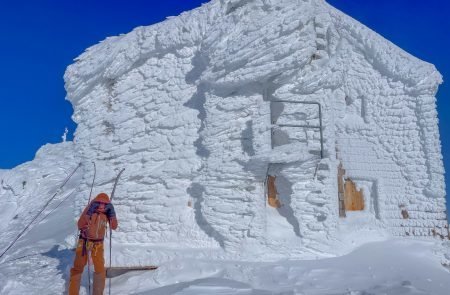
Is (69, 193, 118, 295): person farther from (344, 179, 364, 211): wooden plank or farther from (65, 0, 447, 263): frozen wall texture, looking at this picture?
(344, 179, 364, 211): wooden plank

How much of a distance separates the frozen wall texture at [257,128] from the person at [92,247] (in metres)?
1.47

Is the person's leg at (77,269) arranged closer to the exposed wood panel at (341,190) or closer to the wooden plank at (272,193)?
the wooden plank at (272,193)

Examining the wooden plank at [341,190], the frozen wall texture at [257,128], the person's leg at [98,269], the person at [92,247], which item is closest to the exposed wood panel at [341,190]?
the wooden plank at [341,190]

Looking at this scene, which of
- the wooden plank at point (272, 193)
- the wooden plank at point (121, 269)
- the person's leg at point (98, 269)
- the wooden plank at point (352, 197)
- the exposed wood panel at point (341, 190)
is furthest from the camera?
the wooden plank at point (352, 197)

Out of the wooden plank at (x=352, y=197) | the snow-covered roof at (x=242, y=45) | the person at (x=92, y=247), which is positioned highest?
the snow-covered roof at (x=242, y=45)

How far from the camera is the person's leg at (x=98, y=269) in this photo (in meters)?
5.28

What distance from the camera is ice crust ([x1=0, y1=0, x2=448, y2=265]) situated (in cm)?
665

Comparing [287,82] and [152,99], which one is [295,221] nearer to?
[287,82]

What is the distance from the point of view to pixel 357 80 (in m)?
8.23

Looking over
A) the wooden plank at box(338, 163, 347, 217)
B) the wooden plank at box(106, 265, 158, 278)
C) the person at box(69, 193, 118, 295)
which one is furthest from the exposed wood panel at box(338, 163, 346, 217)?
the person at box(69, 193, 118, 295)

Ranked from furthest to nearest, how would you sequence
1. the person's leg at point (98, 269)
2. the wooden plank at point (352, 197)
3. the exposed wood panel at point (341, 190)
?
1. the wooden plank at point (352, 197)
2. the exposed wood panel at point (341, 190)
3. the person's leg at point (98, 269)

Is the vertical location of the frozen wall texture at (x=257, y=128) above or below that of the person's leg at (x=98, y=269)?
above

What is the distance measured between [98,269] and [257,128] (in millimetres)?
3135

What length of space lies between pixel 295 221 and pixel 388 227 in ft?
6.92
